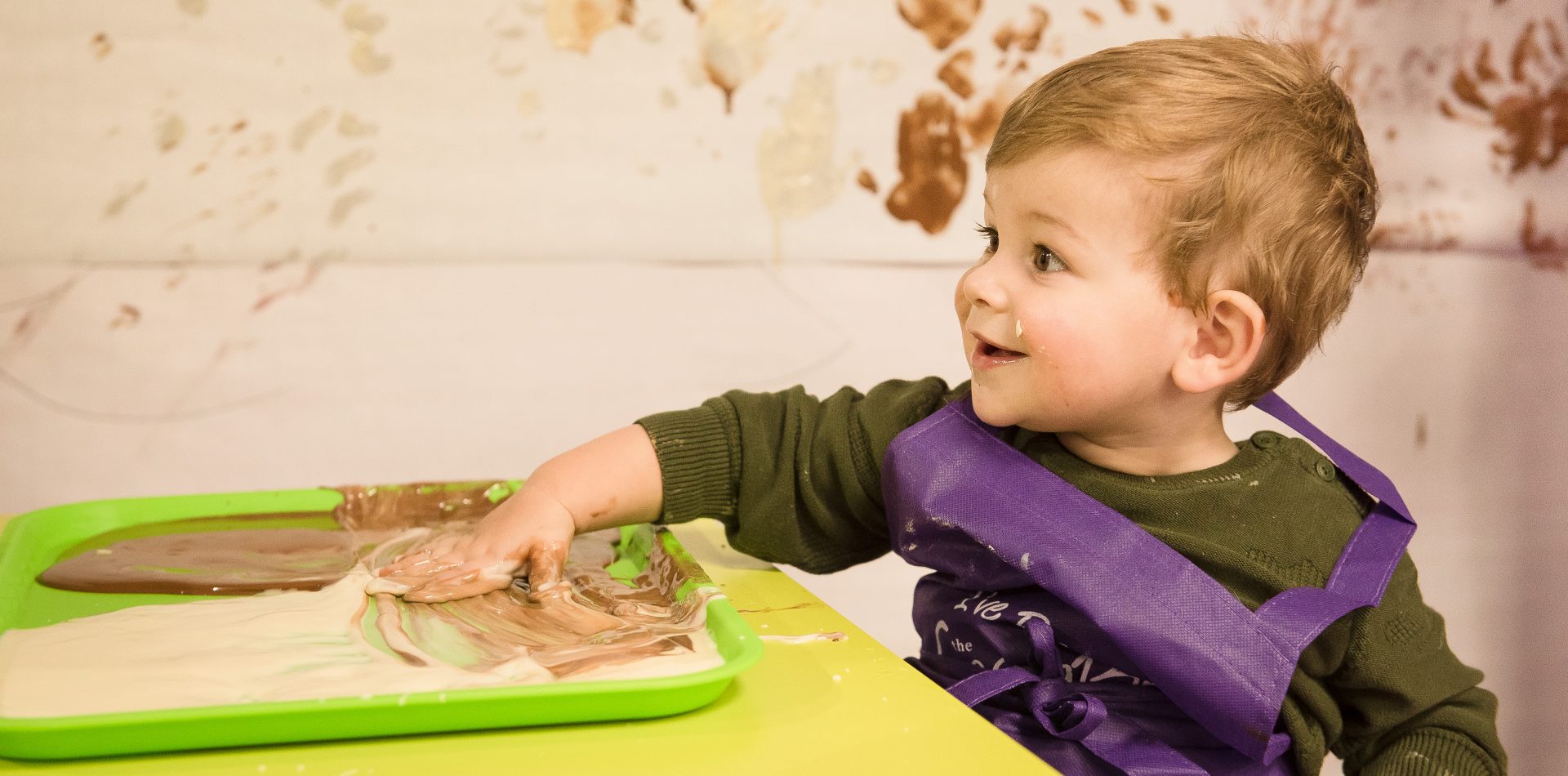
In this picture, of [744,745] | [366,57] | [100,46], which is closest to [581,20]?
[366,57]

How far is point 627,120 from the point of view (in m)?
1.43

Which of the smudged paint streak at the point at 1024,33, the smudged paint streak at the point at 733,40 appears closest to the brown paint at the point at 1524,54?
the smudged paint streak at the point at 1024,33

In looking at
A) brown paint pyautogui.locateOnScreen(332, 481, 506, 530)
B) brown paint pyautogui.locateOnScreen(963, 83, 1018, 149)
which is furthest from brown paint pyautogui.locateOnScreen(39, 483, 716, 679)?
brown paint pyautogui.locateOnScreen(963, 83, 1018, 149)

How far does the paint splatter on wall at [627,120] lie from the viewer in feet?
4.17

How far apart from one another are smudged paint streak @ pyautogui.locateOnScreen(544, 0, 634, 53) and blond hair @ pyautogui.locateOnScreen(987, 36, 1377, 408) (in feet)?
2.32

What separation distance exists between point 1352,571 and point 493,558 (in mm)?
537

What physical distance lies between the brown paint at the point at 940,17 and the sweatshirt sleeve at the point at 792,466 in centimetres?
74

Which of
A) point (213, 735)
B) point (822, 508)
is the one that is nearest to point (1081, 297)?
point (822, 508)

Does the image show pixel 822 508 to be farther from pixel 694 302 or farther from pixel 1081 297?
pixel 694 302

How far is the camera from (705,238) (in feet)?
4.85

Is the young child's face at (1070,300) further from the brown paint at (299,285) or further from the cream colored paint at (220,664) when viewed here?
the brown paint at (299,285)

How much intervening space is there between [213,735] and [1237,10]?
1.50 metres

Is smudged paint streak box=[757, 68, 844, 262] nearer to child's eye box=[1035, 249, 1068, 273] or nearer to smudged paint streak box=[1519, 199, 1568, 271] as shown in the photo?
child's eye box=[1035, 249, 1068, 273]

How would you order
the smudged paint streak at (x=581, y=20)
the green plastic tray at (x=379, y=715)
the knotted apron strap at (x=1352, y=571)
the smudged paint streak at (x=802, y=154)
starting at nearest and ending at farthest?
the green plastic tray at (x=379, y=715) → the knotted apron strap at (x=1352, y=571) → the smudged paint streak at (x=581, y=20) → the smudged paint streak at (x=802, y=154)
